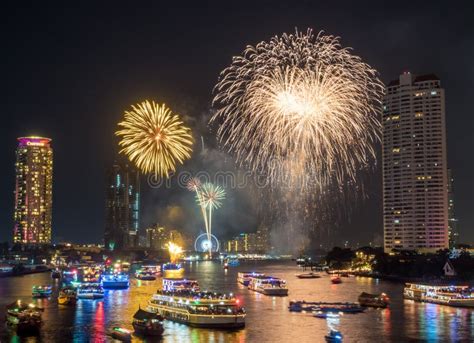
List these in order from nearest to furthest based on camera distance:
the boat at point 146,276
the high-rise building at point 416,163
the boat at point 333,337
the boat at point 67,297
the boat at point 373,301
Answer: the boat at point 333,337 < the boat at point 373,301 < the boat at point 67,297 < the boat at point 146,276 < the high-rise building at point 416,163

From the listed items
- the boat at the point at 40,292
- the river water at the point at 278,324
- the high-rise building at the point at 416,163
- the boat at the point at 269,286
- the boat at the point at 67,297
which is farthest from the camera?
the high-rise building at the point at 416,163

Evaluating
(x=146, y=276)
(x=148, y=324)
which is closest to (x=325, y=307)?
(x=148, y=324)

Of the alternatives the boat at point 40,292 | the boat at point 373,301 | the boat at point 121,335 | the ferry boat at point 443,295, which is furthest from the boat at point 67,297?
the ferry boat at point 443,295

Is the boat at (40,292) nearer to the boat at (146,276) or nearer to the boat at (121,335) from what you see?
the boat at (121,335)

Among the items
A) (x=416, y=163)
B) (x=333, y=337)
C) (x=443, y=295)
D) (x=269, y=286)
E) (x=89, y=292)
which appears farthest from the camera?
(x=416, y=163)

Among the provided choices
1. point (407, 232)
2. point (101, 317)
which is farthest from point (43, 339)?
point (407, 232)

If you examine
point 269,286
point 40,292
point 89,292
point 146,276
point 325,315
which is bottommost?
point 146,276

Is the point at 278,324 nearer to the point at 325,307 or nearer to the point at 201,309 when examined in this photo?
the point at 201,309
